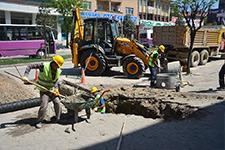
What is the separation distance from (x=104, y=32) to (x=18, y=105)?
7332 mm

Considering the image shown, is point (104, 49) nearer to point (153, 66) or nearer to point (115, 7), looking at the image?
point (153, 66)

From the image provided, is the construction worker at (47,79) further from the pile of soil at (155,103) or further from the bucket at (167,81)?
the bucket at (167,81)

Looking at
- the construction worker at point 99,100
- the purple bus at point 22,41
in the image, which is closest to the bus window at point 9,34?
the purple bus at point 22,41

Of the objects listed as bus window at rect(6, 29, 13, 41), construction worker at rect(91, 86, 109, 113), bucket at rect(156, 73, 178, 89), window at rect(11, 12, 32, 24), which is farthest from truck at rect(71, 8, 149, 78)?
window at rect(11, 12, 32, 24)

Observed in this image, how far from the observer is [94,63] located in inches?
587

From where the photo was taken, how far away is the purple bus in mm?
22750

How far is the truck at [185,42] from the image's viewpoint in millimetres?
18000

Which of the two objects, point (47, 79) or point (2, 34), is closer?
point (47, 79)

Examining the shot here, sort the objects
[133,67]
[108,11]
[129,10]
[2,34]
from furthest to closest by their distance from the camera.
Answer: [129,10] → [108,11] → [2,34] → [133,67]

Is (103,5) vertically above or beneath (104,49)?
above

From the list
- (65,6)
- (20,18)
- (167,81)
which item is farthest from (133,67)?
(20,18)

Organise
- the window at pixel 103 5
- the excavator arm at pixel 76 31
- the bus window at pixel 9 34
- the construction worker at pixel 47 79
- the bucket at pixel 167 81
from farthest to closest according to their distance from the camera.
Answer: the window at pixel 103 5 → the bus window at pixel 9 34 → the excavator arm at pixel 76 31 → the bucket at pixel 167 81 → the construction worker at pixel 47 79

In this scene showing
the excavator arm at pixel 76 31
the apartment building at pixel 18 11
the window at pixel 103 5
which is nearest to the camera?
the excavator arm at pixel 76 31

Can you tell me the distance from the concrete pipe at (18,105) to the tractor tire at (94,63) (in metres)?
6.10
